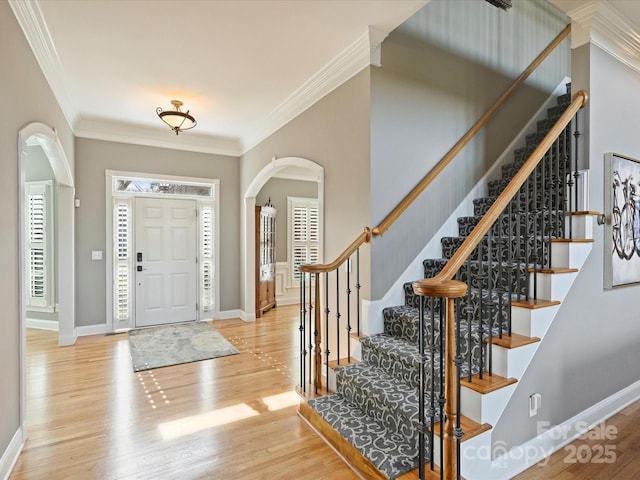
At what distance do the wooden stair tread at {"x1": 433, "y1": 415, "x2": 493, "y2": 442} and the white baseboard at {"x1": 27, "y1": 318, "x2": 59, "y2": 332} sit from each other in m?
6.08

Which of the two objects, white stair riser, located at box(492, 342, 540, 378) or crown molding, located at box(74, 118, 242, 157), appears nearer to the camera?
white stair riser, located at box(492, 342, 540, 378)

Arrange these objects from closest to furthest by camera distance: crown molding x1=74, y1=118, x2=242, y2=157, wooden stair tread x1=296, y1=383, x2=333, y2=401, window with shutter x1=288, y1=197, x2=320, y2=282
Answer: wooden stair tread x1=296, y1=383, x2=333, y2=401 < crown molding x1=74, y1=118, x2=242, y2=157 < window with shutter x1=288, y1=197, x2=320, y2=282

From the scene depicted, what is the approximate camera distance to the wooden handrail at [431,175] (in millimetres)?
2830

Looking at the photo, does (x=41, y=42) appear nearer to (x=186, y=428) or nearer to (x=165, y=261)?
(x=186, y=428)

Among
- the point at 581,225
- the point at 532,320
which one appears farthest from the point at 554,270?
the point at 581,225

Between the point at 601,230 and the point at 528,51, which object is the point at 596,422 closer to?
the point at 601,230

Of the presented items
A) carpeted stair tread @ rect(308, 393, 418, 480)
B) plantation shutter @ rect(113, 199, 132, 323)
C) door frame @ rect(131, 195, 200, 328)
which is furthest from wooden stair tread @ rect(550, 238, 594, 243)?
plantation shutter @ rect(113, 199, 132, 323)

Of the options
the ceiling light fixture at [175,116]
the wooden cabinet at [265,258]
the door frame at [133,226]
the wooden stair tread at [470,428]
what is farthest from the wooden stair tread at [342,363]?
the door frame at [133,226]

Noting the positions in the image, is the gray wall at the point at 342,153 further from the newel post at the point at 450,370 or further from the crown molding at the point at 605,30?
the crown molding at the point at 605,30

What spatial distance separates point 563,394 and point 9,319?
377cm

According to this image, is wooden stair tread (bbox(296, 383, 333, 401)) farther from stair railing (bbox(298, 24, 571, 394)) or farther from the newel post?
the newel post

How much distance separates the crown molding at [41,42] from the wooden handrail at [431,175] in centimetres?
267

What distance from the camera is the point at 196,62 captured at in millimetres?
3279

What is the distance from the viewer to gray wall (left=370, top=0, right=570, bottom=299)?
3.02 m
